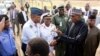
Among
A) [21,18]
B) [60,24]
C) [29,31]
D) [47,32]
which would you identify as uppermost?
[29,31]

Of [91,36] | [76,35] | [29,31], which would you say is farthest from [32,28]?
[91,36]

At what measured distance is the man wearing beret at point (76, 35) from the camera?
6598mm

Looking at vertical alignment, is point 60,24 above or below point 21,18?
above

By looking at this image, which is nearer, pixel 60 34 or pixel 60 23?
pixel 60 34

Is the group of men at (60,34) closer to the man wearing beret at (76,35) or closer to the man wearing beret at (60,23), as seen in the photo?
the man wearing beret at (76,35)

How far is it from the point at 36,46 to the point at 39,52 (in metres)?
0.07

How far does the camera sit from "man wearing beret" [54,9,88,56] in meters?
6.60

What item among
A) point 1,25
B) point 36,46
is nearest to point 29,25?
point 1,25

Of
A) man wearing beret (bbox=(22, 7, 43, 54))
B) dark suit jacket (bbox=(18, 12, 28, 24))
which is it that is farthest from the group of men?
dark suit jacket (bbox=(18, 12, 28, 24))

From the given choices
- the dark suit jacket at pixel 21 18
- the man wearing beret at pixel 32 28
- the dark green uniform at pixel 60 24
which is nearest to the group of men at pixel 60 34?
the man wearing beret at pixel 32 28

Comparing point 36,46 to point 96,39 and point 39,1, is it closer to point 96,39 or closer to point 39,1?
point 96,39

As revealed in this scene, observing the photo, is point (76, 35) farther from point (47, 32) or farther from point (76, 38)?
point (47, 32)

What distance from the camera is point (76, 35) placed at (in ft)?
22.0

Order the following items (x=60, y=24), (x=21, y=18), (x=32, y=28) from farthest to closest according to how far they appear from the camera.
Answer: (x=21, y=18)
(x=60, y=24)
(x=32, y=28)
